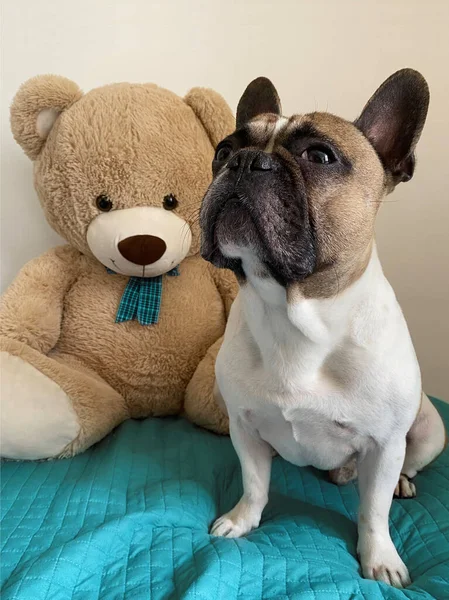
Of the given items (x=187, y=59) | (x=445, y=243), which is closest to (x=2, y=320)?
(x=187, y=59)

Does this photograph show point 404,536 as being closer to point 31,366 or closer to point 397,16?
point 31,366

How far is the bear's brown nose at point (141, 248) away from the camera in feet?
4.02

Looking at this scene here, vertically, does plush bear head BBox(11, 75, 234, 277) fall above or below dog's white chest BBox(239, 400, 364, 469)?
above

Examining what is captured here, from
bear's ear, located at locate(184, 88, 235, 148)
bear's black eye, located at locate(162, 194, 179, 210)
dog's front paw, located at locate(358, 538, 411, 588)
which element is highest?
bear's ear, located at locate(184, 88, 235, 148)

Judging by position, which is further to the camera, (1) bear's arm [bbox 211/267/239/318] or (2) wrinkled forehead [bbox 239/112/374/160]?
(1) bear's arm [bbox 211/267/239/318]

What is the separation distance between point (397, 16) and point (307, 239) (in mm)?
1160

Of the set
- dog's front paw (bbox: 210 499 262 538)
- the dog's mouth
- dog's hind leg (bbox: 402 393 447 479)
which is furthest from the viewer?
dog's hind leg (bbox: 402 393 447 479)

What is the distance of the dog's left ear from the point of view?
84 centimetres

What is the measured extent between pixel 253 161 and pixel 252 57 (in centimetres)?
99

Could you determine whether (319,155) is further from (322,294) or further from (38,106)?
(38,106)

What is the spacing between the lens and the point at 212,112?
1.33 meters

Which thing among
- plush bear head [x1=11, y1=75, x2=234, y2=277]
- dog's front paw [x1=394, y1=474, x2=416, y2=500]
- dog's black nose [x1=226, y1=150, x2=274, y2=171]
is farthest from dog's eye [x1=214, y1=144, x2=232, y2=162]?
dog's front paw [x1=394, y1=474, x2=416, y2=500]

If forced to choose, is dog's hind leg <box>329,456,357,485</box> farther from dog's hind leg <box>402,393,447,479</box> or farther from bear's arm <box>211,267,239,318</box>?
bear's arm <box>211,267,239,318</box>

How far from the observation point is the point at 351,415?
87cm
